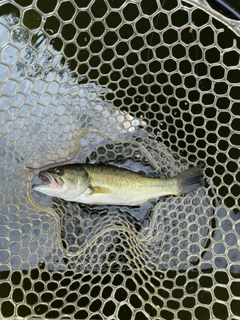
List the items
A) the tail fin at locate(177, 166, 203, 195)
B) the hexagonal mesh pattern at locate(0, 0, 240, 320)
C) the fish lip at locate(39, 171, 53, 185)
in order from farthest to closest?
1. the hexagonal mesh pattern at locate(0, 0, 240, 320)
2. the tail fin at locate(177, 166, 203, 195)
3. the fish lip at locate(39, 171, 53, 185)

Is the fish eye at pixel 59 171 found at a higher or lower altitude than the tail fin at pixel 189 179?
higher

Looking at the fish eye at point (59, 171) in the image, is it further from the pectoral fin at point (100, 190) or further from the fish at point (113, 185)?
the pectoral fin at point (100, 190)

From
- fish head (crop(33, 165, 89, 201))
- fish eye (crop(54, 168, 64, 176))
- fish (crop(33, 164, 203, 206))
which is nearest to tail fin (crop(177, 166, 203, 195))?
fish (crop(33, 164, 203, 206))

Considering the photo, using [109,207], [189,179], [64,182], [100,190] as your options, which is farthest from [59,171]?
[189,179]

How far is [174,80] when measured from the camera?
3059mm

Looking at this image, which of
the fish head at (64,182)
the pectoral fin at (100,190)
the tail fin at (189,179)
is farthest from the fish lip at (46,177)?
the tail fin at (189,179)

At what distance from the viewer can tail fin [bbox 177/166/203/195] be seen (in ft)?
8.25

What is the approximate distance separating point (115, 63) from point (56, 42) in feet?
1.66

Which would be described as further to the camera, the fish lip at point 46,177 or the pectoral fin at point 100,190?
the pectoral fin at point 100,190

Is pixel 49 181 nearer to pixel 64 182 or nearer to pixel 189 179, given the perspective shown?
pixel 64 182

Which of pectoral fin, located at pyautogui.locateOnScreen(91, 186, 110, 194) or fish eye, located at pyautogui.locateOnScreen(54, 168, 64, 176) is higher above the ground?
fish eye, located at pyautogui.locateOnScreen(54, 168, 64, 176)

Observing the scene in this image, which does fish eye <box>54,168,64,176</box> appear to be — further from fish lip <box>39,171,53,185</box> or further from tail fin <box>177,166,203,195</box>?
tail fin <box>177,166,203,195</box>

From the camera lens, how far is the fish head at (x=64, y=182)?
7.95 feet

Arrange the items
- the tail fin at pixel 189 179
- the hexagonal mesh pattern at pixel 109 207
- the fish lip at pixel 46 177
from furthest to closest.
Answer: the hexagonal mesh pattern at pixel 109 207 → the tail fin at pixel 189 179 → the fish lip at pixel 46 177
